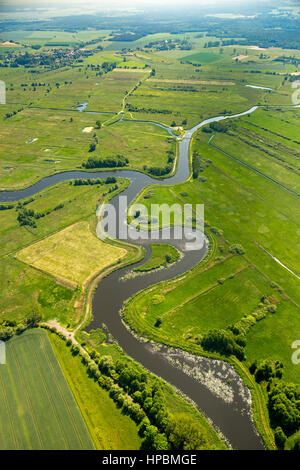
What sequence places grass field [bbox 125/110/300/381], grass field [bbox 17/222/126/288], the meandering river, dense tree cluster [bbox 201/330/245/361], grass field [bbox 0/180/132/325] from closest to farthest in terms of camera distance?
the meandering river
dense tree cluster [bbox 201/330/245/361]
grass field [bbox 125/110/300/381]
grass field [bbox 0/180/132/325]
grass field [bbox 17/222/126/288]

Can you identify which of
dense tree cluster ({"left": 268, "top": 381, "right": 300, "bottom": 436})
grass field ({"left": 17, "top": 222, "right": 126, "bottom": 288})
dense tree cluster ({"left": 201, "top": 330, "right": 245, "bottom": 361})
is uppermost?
grass field ({"left": 17, "top": 222, "right": 126, "bottom": 288})

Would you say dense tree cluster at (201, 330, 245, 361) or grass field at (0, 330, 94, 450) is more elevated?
dense tree cluster at (201, 330, 245, 361)

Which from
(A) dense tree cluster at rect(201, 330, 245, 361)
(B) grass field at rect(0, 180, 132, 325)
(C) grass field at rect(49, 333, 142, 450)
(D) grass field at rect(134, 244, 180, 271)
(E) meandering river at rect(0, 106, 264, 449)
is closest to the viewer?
(C) grass field at rect(49, 333, 142, 450)

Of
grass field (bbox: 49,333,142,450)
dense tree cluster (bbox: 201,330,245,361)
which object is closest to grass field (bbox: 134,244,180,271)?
dense tree cluster (bbox: 201,330,245,361)

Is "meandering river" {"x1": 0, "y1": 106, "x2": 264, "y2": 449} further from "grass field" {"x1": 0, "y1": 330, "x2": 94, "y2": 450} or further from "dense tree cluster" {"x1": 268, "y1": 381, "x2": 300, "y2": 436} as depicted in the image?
"grass field" {"x1": 0, "y1": 330, "x2": 94, "y2": 450}

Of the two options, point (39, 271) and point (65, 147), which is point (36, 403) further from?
point (65, 147)

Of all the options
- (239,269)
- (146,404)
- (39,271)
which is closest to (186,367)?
(146,404)

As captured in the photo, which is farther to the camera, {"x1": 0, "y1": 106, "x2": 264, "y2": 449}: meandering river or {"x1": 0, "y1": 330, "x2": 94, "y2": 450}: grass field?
{"x1": 0, "y1": 106, "x2": 264, "y2": 449}: meandering river
